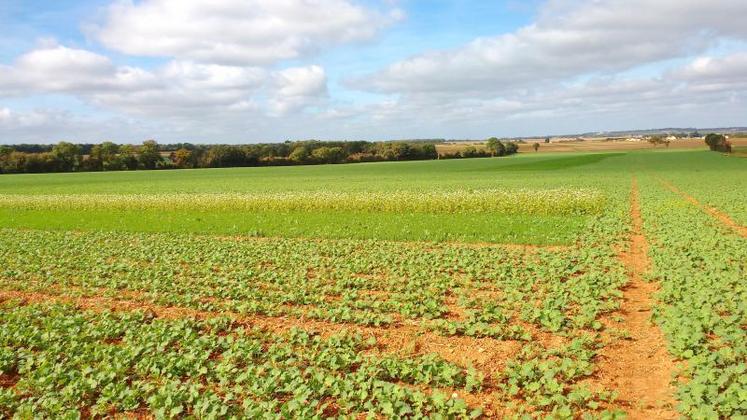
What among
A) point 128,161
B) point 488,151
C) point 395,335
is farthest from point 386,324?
point 488,151

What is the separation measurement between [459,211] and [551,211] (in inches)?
208

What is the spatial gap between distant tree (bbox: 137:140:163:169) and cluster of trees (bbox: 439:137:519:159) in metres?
68.2

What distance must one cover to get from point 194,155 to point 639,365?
401 ft

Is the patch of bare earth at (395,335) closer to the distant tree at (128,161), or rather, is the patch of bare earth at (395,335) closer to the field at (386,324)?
the field at (386,324)

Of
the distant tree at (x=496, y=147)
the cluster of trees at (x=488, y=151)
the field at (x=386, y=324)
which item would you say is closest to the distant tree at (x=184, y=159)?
the cluster of trees at (x=488, y=151)

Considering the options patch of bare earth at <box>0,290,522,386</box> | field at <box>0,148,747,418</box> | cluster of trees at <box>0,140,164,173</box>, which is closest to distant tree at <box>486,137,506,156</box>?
cluster of trees at <box>0,140,164,173</box>

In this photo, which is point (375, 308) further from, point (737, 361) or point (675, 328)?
point (737, 361)

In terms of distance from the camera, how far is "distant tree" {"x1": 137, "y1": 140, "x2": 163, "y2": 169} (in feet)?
381

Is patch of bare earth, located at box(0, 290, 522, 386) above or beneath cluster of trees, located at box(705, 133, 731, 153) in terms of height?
beneath

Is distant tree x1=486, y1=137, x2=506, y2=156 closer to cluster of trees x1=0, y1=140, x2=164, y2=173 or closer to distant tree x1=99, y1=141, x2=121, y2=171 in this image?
cluster of trees x1=0, y1=140, x2=164, y2=173

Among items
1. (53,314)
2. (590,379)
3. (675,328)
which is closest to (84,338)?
(53,314)

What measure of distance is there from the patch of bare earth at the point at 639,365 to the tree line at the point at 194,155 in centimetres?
11063

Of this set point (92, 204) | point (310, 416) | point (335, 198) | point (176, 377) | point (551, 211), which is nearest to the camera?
point (310, 416)

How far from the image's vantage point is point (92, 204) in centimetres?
4178
